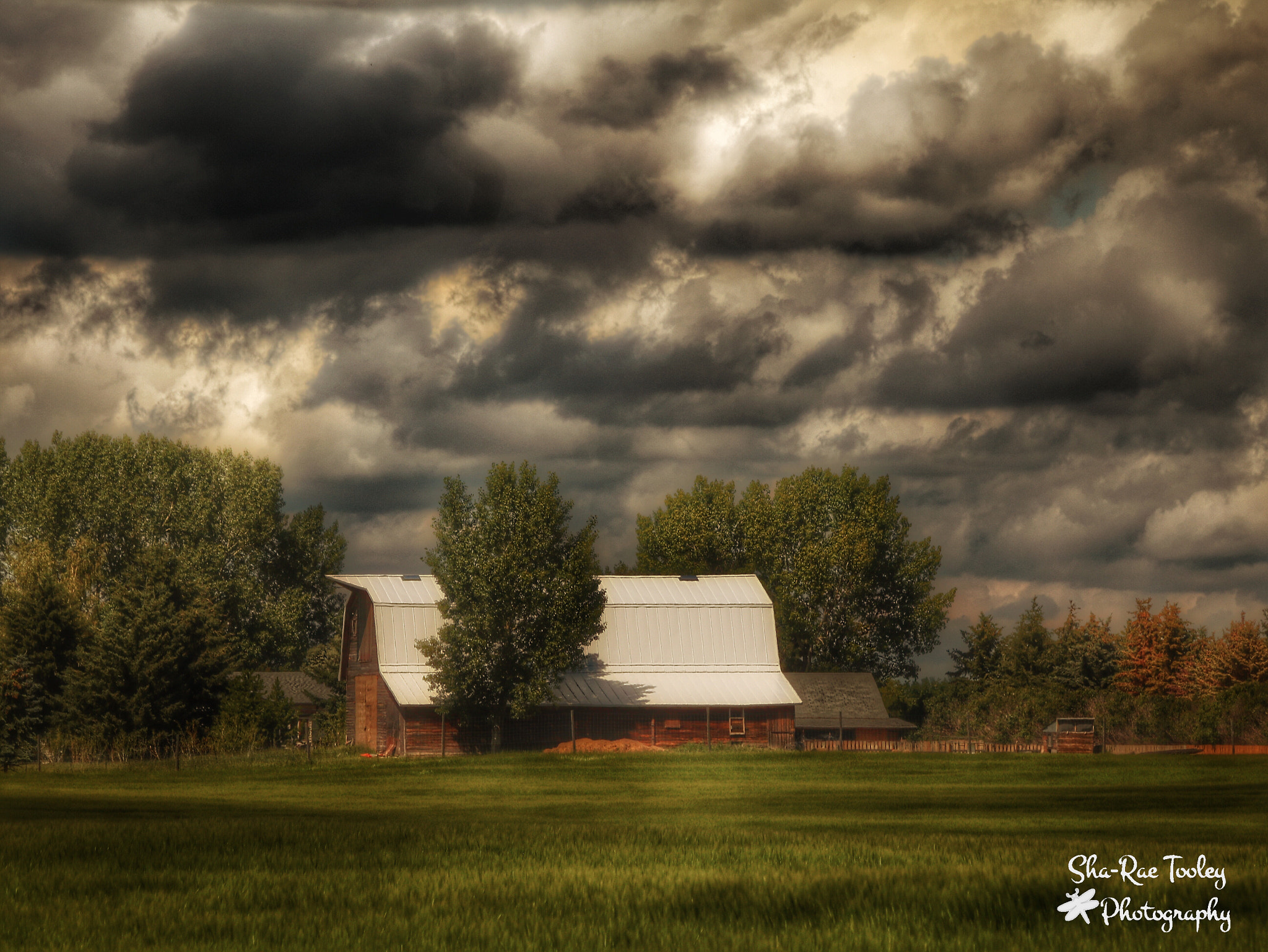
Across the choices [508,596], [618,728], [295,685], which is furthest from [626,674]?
[295,685]

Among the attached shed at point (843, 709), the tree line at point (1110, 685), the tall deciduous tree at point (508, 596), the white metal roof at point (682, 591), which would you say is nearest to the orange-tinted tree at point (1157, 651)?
the tree line at point (1110, 685)

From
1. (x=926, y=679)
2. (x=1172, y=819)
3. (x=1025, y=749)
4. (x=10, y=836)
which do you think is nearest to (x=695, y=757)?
A: (x=1025, y=749)

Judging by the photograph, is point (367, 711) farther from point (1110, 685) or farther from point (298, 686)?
point (1110, 685)

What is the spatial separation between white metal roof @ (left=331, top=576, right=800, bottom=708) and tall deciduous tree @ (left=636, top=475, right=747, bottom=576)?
2031 cm

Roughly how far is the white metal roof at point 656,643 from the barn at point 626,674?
67 mm

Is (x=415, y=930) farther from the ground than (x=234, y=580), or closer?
closer

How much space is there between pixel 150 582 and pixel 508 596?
50.6 ft

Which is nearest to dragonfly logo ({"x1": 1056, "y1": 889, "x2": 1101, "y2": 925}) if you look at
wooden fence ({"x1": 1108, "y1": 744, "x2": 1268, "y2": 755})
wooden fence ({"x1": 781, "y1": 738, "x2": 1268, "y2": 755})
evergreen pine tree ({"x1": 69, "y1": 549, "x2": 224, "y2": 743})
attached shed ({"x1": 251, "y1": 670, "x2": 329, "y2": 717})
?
wooden fence ({"x1": 781, "y1": 738, "x2": 1268, "y2": 755})

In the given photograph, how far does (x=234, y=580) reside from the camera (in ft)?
275

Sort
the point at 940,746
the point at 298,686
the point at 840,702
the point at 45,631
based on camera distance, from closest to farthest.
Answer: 1. the point at 45,631
2. the point at 940,746
3. the point at 840,702
4. the point at 298,686

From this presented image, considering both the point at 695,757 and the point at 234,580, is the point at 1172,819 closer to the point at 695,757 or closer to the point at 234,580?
the point at 695,757

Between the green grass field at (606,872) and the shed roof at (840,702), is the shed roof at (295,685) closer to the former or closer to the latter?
the shed roof at (840,702)

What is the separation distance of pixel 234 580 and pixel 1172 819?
72.3 metres

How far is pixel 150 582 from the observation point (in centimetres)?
5581
